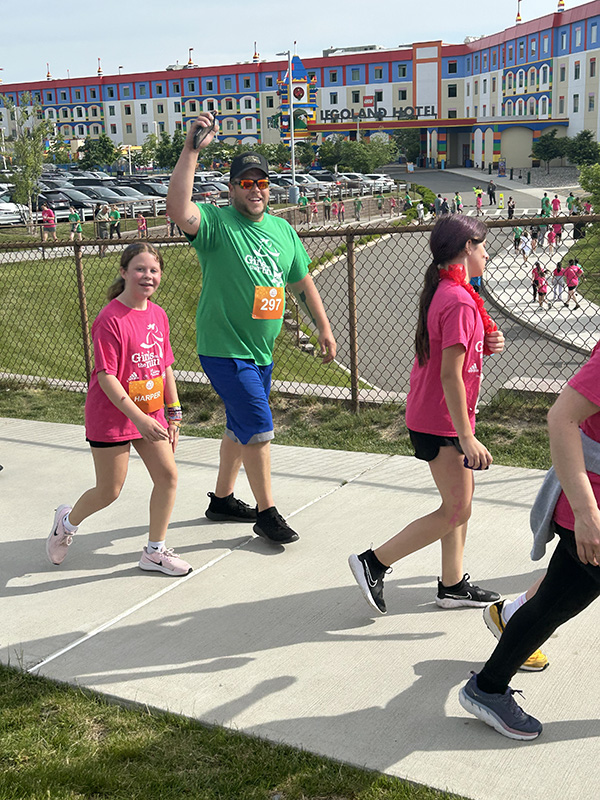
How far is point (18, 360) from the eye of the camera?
1098 centimetres

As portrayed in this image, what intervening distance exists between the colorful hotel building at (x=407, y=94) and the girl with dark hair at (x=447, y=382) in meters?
60.7

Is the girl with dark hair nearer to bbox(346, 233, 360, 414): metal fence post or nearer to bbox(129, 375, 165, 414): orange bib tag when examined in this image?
bbox(129, 375, 165, 414): orange bib tag

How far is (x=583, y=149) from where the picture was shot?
2539 inches

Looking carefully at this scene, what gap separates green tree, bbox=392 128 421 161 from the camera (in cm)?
8406

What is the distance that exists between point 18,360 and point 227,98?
280 feet

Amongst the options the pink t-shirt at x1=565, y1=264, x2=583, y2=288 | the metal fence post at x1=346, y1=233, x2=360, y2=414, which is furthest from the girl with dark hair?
the pink t-shirt at x1=565, y1=264, x2=583, y2=288

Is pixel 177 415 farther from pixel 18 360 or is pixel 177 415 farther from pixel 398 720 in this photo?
pixel 18 360

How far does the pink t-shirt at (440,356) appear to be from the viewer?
3.14 metres

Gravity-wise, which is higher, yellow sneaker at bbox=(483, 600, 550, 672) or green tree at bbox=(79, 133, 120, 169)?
green tree at bbox=(79, 133, 120, 169)

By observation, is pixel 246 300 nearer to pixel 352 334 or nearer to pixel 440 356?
pixel 440 356

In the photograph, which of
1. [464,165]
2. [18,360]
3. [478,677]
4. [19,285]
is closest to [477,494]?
[478,677]

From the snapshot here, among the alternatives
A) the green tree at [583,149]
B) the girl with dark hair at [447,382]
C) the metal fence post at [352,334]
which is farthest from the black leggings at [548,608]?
the green tree at [583,149]

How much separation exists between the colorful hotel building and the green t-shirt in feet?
196

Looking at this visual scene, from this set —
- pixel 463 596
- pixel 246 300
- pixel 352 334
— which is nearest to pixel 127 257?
pixel 246 300
